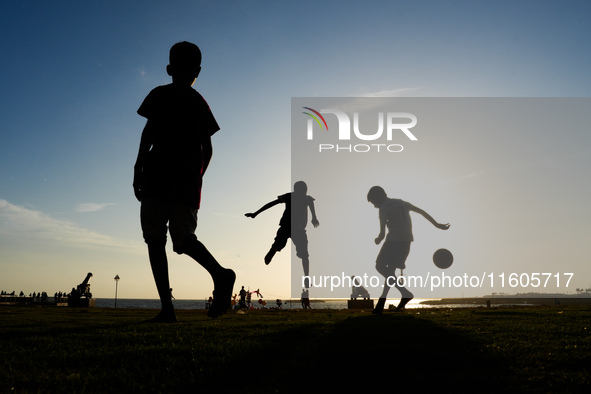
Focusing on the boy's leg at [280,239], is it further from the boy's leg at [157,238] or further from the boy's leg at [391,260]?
the boy's leg at [157,238]

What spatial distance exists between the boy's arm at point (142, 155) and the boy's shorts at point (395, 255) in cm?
645

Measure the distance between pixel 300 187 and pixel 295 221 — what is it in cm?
106

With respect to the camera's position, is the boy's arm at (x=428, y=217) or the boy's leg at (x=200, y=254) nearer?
the boy's leg at (x=200, y=254)

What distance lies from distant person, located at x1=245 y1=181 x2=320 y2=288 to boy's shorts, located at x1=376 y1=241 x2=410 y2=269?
74.5 inches

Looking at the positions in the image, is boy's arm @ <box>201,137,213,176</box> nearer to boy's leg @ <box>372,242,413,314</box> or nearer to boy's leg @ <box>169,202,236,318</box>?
boy's leg @ <box>169,202,236,318</box>

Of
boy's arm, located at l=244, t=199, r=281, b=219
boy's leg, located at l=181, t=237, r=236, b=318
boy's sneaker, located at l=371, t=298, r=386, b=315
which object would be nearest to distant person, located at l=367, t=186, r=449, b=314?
boy's sneaker, located at l=371, t=298, r=386, b=315

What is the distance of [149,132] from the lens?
538 centimetres

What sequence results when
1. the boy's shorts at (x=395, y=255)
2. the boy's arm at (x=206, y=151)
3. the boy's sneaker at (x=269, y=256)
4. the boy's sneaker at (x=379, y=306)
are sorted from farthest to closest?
the boy's sneaker at (x=269, y=256)
the boy's shorts at (x=395, y=255)
the boy's sneaker at (x=379, y=306)
the boy's arm at (x=206, y=151)

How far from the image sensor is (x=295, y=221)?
36.3 feet

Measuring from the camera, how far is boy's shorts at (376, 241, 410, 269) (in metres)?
10.2

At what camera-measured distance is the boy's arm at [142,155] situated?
Result: 5262 mm

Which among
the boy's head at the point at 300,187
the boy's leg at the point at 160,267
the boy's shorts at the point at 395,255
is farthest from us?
the boy's head at the point at 300,187

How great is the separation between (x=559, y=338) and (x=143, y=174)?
4.83 m

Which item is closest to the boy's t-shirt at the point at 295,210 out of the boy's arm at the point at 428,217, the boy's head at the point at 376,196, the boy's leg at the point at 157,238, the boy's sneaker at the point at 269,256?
the boy's sneaker at the point at 269,256
